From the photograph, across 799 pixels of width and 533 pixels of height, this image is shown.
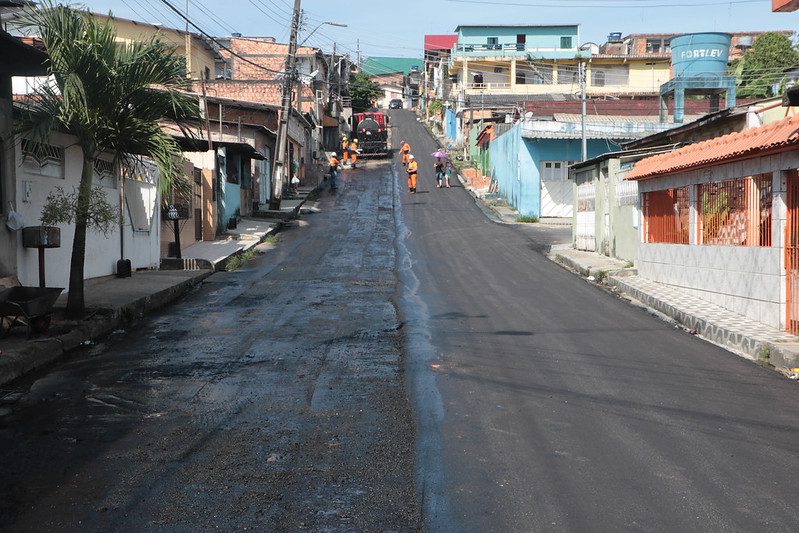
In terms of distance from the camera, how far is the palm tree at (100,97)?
12.0m

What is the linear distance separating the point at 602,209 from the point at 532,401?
56.3 feet

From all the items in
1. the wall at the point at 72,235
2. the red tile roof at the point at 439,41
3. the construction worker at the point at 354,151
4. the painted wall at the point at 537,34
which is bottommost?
the wall at the point at 72,235

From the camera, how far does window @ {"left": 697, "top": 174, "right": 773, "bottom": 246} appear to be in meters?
12.7

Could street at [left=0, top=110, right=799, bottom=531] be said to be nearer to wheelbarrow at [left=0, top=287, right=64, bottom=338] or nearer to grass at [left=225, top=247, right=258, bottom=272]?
wheelbarrow at [left=0, top=287, right=64, bottom=338]

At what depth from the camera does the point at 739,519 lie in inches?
201

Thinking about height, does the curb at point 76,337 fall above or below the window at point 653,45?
below

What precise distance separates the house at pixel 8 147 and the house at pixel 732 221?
427 inches

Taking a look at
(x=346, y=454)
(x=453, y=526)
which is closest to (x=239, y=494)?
(x=346, y=454)

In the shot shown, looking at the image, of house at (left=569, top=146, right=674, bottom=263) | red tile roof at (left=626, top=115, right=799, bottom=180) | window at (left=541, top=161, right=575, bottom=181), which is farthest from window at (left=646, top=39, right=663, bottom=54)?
red tile roof at (left=626, top=115, right=799, bottom=180)

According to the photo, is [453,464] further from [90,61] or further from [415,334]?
[90,61]

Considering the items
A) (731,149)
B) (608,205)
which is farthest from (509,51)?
(731,149)

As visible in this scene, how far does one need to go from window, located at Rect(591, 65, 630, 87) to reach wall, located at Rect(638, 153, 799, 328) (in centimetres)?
5733

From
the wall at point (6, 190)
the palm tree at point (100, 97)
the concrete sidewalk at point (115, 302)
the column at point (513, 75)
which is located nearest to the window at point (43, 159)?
the wall at point (6, 190)

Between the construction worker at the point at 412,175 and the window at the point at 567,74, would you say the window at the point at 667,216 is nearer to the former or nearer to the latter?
the construction worker at the point at 412,175
